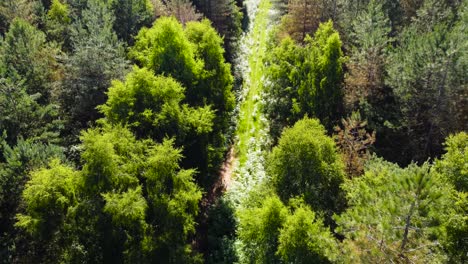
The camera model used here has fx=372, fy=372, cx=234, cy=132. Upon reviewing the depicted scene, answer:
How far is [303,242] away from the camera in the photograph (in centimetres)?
1955

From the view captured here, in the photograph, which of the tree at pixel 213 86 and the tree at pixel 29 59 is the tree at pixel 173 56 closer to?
the tree at pixel 213 86

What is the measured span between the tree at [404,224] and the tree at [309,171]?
4.76 metres

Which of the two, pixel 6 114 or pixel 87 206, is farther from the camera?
pixel 6 114

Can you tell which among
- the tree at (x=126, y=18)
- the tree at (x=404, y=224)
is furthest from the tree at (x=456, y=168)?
the tree at (x=126, y=18)

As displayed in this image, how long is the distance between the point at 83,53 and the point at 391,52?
1072 inches

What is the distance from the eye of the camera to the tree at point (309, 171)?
76.0ft

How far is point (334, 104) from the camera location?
33.9m

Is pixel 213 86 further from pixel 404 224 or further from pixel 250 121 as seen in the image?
pixel 404 224

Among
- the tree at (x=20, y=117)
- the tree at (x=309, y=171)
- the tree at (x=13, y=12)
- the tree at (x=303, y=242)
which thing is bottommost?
the tree at (x=303, y=242)

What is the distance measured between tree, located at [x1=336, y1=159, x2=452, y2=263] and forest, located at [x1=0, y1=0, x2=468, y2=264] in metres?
0.08

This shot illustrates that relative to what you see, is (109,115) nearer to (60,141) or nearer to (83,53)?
(60,141)

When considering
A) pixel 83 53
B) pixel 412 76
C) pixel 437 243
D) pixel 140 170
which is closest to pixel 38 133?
pixel 83 53

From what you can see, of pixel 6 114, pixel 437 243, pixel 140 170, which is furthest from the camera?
pixel 6 114

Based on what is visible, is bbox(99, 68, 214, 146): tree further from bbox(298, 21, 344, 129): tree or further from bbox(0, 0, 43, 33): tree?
bbox(0, 0, 43, 33): tree
